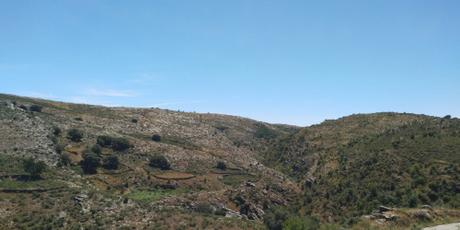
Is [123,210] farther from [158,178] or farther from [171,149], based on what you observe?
[171,149]

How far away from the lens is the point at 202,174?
276ft

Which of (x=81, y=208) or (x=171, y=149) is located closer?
(x=81, y=208)

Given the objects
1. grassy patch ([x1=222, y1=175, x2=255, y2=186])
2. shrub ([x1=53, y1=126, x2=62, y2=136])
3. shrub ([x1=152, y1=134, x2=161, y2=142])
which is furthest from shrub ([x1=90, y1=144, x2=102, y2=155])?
grassy patch ([x1=222, y1=175, x2=255, y2=186])

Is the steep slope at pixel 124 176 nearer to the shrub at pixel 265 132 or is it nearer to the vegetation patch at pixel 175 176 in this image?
the vegetation patch at pixel 175 176

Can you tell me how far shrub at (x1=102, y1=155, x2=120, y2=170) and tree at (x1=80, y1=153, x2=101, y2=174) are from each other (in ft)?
5.09

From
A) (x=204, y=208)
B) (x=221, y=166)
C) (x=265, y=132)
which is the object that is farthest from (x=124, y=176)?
(x=265, y=132)

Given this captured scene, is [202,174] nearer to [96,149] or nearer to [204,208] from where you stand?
[204,208]

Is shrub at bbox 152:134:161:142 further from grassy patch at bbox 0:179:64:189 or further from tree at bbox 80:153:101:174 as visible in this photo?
grassy patch at bbox 0:179:64:189

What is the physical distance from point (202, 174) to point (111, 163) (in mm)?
15742

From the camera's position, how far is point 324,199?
74.3 m

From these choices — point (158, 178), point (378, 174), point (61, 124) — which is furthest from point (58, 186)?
point (378, 174)

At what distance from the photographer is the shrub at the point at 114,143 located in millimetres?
86562

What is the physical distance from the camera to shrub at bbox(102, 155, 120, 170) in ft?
255

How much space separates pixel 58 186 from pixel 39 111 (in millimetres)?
43610
